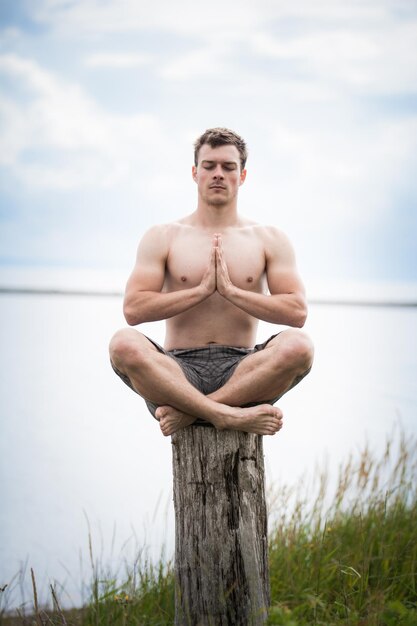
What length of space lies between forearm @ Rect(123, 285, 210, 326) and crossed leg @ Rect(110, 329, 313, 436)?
229 mm

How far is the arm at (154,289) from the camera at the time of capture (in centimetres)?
339

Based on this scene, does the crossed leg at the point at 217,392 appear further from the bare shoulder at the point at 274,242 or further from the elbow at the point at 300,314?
the bare shoulder at the point at 274,242

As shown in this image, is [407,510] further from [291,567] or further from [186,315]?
[186,315]

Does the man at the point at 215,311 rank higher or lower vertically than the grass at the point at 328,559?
higher

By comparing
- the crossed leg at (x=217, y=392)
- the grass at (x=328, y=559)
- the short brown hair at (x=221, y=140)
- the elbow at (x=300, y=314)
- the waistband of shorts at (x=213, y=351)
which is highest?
the short brown hair at (x=221, y=140)

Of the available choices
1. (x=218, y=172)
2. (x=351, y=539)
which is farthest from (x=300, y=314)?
(x=351, y=539)

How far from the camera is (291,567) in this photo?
13.3 feet

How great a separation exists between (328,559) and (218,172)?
2350 mm

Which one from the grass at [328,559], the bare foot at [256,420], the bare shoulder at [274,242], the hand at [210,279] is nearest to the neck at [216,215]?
the bare shoulder at [274,242]

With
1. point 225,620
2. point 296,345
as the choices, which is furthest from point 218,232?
point 225,620

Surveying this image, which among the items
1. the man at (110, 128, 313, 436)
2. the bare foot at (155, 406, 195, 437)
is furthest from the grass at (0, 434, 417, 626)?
the man at (110, 128, 313, 436)

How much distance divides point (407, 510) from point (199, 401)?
2197mm

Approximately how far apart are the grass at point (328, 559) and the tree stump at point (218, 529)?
214 millimetres

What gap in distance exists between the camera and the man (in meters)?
3.17
